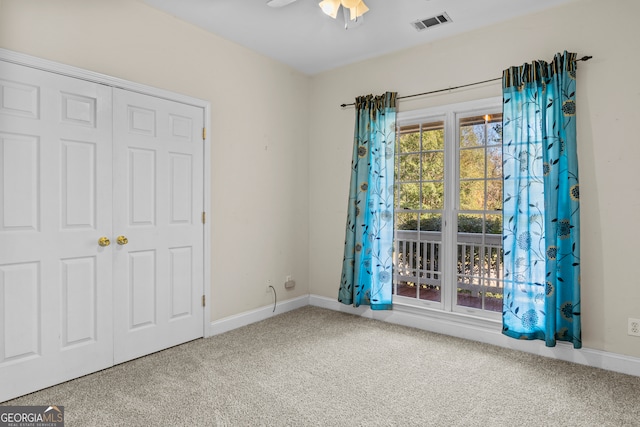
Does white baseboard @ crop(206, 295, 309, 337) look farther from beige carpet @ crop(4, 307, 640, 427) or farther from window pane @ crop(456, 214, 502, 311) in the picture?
window pane @ crop(456, 214, 502, 311)

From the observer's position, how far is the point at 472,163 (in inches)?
137

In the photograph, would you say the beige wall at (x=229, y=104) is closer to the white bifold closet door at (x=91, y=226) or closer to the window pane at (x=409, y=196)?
the white bifold closet door at (x=91, y=226)

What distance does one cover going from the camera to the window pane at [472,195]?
3.45 m

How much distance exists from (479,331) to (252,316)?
2.21m

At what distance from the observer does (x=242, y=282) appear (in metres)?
3.74

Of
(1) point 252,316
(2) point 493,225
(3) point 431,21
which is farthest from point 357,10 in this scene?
(1) point 252,316

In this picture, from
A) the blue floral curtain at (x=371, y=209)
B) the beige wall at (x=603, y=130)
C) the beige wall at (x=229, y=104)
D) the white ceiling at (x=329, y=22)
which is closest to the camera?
the beige wall at (x=229, y=104)

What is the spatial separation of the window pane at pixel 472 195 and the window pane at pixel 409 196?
448 mm

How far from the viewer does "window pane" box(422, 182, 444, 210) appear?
362 centimetres

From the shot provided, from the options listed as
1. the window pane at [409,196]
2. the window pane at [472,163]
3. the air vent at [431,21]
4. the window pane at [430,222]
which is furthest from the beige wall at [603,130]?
the window pane at [430,222]

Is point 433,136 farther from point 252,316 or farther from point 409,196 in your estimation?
point 252,316

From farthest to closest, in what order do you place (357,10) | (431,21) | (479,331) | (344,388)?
(479,331) < (431,21) < (344,388) < (357,10)

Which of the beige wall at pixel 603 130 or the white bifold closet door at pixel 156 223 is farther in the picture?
the white bifold closet door at pixel 156 223

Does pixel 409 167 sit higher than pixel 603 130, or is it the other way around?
pixel 603 130
